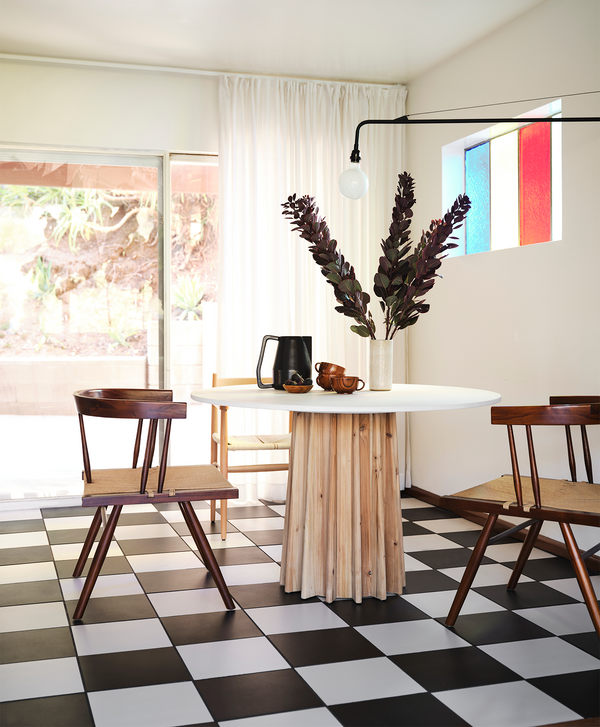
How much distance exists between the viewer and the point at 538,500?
7.65ft

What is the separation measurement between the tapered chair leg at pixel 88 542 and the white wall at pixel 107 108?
255 centimetres

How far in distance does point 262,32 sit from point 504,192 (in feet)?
5.17

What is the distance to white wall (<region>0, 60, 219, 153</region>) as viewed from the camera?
4367 mm

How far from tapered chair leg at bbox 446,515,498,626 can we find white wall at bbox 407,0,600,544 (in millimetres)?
963

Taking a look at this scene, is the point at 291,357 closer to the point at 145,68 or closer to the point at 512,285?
the point at 512,285

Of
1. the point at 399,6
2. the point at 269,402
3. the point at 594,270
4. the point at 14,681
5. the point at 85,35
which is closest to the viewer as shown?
the point at 14,681

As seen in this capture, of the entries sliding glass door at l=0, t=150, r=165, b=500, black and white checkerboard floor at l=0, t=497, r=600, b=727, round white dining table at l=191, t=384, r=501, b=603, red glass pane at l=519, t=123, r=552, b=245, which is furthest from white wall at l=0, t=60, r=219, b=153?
black and white checkerboard floor at l=0, t=497, r=600, b=727

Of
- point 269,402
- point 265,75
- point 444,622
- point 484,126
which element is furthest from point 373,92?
point 444,622

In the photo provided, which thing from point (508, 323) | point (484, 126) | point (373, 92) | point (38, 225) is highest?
point (373, 92)

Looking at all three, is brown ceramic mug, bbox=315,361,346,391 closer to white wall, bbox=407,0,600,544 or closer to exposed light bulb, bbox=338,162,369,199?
exposed light bulb, bbox=338,162,369,199

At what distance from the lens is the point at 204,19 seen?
3.76 metres

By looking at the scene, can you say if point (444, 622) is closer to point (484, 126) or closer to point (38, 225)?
point (484, 126)

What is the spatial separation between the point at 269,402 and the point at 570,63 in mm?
2184

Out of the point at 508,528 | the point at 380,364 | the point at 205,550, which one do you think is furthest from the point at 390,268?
the point at 508,528
